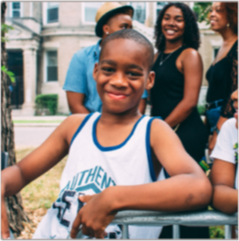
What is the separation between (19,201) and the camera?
10.7 ft

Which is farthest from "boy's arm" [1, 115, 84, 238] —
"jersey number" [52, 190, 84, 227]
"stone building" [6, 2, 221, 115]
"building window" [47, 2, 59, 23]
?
"building window" [47, 2, 59, 23]

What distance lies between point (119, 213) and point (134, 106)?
645 mm

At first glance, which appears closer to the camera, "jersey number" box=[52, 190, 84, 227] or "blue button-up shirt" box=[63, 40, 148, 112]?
"jersey number" box=[52, 190, 84, 227]

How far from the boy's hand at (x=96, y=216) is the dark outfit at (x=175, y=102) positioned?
1339 mm

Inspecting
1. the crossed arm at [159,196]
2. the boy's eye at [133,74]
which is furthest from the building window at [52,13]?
the crossed arm at [159,196]

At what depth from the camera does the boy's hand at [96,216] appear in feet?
3.60

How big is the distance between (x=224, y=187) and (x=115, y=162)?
20.6 inches

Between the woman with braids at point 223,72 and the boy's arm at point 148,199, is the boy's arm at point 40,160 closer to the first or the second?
the boy's arm at point 148,199

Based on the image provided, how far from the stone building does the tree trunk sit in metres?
15.0

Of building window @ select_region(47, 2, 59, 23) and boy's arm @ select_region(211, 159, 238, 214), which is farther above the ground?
building window @ select_region(47, 2, 59, 23)

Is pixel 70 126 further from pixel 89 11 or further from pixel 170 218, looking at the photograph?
pixel 89 11

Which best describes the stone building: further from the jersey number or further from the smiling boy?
the jersey number

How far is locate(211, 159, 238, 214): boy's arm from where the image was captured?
1.18m

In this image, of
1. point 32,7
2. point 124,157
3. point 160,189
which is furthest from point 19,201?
point 32,7
